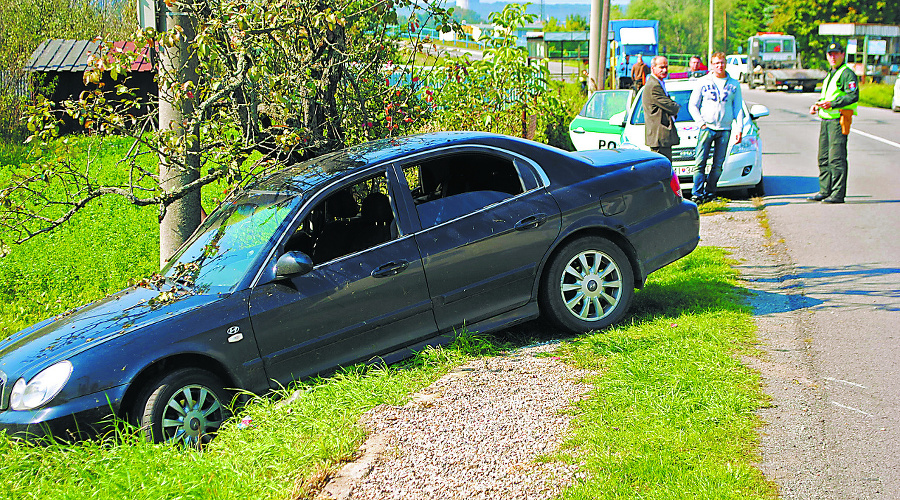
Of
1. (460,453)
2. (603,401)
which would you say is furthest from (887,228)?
(460,453)

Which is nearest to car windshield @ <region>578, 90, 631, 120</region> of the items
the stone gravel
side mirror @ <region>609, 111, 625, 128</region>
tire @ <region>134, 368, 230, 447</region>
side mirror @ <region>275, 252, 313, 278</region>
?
side mirror @ <region>609, 111, 625, 128</region>

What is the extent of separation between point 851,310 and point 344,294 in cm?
391

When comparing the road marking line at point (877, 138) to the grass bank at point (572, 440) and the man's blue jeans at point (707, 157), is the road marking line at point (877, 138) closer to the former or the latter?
the man's blue jeans at point (707, 157)

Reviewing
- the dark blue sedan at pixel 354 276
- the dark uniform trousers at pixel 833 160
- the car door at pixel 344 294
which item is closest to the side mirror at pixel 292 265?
the dark blue sedan at pixel 354 276

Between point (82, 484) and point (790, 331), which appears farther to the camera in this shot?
point (790, 331)

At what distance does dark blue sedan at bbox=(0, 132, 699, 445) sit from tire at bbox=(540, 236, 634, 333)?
0.4 inches

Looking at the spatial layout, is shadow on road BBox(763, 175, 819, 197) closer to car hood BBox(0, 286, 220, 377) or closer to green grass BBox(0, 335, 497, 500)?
green grass BBox(0, 335, 497, 500)

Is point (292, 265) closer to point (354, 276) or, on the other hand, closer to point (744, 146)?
point (354, 276)

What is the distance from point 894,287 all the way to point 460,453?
468 cm

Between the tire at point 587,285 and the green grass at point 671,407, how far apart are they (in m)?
0.18

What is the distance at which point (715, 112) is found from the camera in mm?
11133

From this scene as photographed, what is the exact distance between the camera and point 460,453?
4.32m

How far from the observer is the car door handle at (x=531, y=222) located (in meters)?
6.02

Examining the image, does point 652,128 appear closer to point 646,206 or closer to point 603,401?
point 646,206
